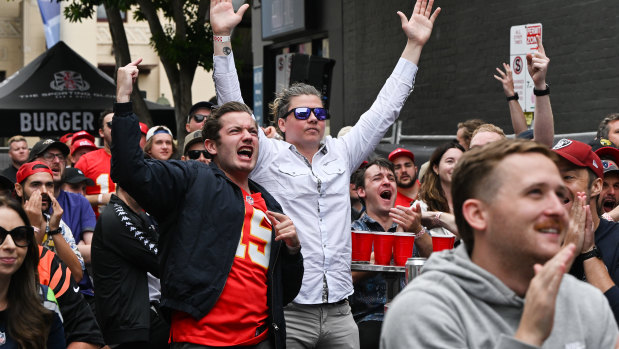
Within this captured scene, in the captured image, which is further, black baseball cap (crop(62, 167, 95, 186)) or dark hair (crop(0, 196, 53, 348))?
black baseball cap (crop(62, 167, 95, 186))

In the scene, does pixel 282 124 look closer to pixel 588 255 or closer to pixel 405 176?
pixel 588 255

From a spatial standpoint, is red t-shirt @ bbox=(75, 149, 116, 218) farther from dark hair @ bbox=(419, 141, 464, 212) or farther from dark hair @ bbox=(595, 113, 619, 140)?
dark hair @ bbox=(595, 113, 619, 140)

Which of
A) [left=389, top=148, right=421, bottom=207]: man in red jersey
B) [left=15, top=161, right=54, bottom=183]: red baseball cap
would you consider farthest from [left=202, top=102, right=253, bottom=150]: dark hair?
[left=389, top=148, right=421, bottom=207]: man in red jersey

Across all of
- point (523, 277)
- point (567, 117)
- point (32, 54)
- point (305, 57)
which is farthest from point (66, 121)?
point (32, 54)

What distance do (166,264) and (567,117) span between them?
9.34 m

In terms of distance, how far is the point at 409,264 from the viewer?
5.08 meters

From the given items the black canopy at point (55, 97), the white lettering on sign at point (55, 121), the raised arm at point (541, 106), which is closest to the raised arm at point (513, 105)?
the raised arm at point (541, 106)

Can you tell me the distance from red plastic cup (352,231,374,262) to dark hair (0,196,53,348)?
2.01 m

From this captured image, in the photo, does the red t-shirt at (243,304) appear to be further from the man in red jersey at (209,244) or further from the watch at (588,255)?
the watch at (588,255)

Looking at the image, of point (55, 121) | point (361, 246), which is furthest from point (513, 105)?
point (55, 121)

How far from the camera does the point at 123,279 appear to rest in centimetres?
577

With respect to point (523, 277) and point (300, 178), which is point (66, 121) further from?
point (523, 277)

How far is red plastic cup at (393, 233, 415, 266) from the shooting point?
5.69 metres

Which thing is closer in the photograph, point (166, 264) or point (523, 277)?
point (523, 277)
